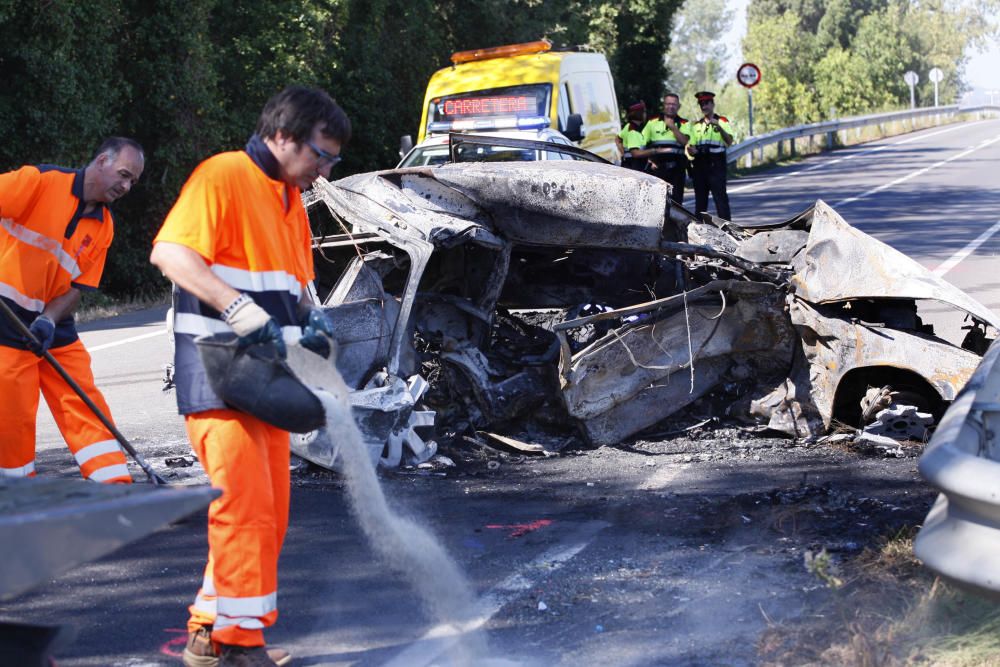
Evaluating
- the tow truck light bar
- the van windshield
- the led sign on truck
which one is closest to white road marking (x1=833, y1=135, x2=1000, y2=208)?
the tow truck light bar

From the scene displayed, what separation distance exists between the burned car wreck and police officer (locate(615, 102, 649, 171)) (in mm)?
8889

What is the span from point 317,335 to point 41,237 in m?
1.74

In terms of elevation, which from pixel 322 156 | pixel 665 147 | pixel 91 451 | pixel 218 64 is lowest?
pixel 91 451

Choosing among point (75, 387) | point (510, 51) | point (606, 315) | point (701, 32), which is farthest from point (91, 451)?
point (701, 32)

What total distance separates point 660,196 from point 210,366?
3.57 metres

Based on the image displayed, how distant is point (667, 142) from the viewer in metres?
15.4

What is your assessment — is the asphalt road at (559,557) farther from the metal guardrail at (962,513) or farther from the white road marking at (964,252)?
the white road marking at (964,252)

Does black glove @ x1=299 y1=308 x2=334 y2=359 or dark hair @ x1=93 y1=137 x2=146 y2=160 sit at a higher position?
dark hair @ x1=93 y1=137 x2=146 y2=160

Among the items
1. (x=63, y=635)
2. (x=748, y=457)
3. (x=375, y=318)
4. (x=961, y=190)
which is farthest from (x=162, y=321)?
Answer: (x=961, y=190)

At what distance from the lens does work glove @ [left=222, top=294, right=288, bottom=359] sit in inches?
130

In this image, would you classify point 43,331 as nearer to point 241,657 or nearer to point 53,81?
point 241,657

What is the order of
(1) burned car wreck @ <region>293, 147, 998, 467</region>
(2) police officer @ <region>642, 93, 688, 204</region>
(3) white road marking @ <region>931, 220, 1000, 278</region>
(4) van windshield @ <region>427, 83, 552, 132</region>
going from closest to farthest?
(1) burned car wreck @ <region>293, 147, 998, 467</region>
(3) white road marking @ <region>931, 220, 1000, 278</region>
(4) van windshield @ <region>427, 83, 552, 132</region>
(2) police officer @ <region>642, 93, 688, 204</region>

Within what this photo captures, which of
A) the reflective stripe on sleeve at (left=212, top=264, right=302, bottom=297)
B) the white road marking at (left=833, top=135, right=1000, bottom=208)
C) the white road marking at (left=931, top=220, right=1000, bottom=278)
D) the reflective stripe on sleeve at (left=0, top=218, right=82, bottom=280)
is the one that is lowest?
the white road marking at (left=931, top=220, right=1000, bottom=278)

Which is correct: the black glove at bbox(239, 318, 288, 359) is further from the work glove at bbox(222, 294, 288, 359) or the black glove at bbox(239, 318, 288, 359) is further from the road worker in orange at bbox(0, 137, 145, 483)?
the road worker in orange at bbox(0, 137, 145, 483)
